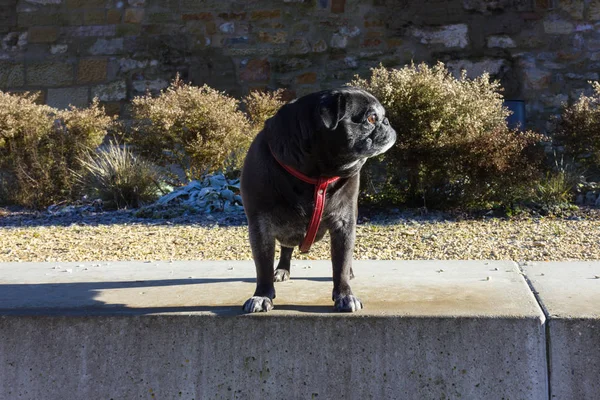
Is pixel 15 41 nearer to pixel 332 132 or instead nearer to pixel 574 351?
pixel 332 132

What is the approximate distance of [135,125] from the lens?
8.83m

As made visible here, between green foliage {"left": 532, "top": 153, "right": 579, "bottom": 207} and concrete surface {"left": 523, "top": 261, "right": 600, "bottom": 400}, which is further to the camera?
green foliage {"left": 532, "top": 153, "right": 579, "bottom": 207}

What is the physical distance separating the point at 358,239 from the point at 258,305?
10.3ft

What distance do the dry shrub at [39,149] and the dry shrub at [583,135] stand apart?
19.9ft

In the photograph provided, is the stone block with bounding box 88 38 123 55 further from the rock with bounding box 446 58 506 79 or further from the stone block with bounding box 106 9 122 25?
the rock with bounding box 446 58 506 79

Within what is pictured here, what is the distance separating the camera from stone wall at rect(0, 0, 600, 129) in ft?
32.5

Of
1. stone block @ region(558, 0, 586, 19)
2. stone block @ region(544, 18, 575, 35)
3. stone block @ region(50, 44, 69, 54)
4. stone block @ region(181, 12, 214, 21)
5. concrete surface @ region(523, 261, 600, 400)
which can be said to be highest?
stone block @ region(558, 0, 586, 19)

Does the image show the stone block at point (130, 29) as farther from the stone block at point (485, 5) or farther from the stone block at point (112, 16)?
the stone block at point (485, 5)

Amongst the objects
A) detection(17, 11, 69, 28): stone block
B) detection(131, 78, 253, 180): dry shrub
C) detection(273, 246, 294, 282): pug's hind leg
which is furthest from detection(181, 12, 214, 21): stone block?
detection(273, 246, 294, 282): pug's hind leg

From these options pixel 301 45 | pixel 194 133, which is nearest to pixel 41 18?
pixel 301 45

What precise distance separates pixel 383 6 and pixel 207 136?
159 inches

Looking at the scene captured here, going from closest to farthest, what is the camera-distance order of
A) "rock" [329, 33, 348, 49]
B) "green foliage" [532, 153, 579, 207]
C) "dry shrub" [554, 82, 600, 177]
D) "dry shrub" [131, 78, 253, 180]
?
"green foliage" [532, 153, 579, 207]
"dry shrub" [554, 82, 600, 177]
"dry shrub" [131, 78, 253, 180]
"rock" [329, 33, 348, 49]

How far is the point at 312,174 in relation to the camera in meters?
2.77

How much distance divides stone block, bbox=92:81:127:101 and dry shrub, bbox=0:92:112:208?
193 cm
